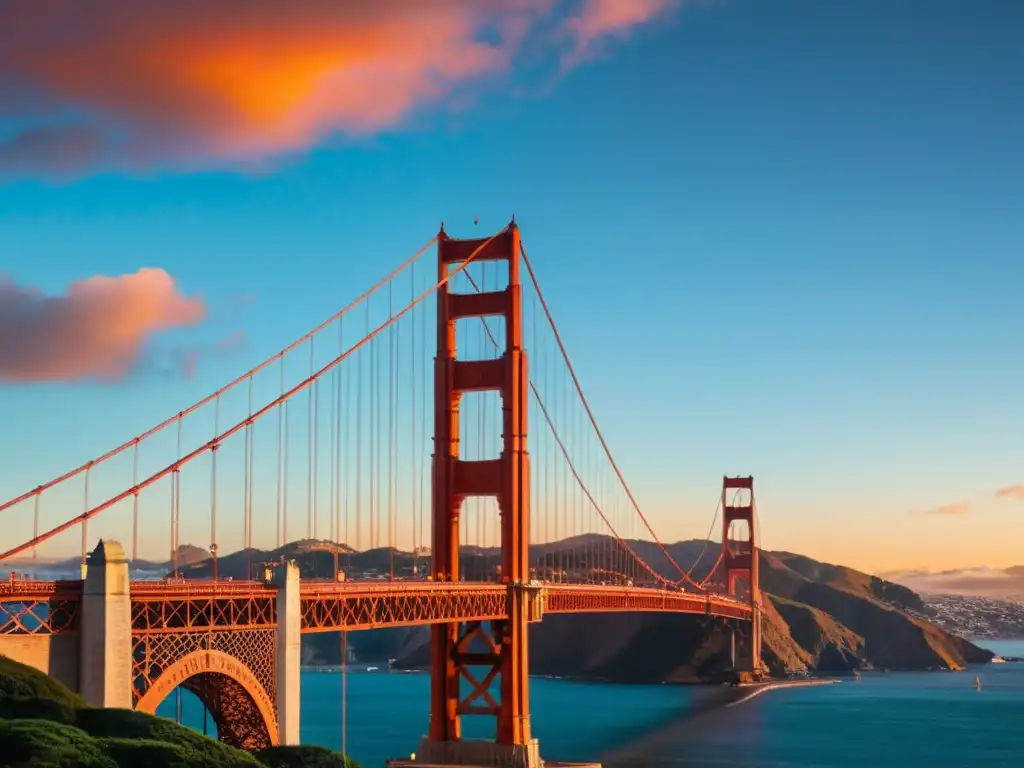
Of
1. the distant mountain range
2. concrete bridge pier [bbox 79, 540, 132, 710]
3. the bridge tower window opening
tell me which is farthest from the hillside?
concrete bridge pier [bbox 79, 540, 132, 710]

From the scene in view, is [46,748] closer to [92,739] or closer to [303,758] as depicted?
[92,739]

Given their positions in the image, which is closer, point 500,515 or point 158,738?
point 158,738

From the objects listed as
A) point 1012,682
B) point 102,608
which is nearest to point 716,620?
point 1012,682

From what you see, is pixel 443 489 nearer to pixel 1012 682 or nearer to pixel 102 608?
pixel 102 608

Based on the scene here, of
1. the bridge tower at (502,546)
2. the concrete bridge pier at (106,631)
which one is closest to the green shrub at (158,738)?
the concrete bridge pier at (106,631)

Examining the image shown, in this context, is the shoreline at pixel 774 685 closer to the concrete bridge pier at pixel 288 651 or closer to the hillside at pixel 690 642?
the hillside at pixel 690 642

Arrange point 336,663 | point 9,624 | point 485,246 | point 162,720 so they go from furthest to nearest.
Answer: point 336,663 < point 485,246 < point 9,624 < point 162,720

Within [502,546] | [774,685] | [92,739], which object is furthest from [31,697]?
[774,685]

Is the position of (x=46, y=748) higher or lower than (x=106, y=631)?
lower

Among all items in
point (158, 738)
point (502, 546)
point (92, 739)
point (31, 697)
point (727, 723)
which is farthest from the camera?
point (727, 723)
